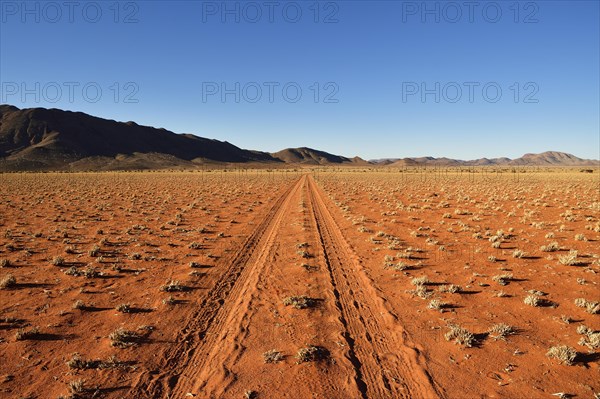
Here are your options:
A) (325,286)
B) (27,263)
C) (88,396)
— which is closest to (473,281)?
(325,286)

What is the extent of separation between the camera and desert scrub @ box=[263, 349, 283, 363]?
608 cm

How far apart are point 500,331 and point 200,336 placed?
21.0 ft

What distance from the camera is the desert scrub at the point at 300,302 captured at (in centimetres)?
833

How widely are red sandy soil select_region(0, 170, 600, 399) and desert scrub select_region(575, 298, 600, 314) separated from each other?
106 millimetres

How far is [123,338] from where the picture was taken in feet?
22.1

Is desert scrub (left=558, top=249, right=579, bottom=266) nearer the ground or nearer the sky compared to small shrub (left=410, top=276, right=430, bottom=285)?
nearer the sky

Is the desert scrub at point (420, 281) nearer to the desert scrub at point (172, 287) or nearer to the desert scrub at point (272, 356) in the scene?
the desert scrub at point (272, 356)

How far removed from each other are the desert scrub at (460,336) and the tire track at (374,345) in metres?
0.96

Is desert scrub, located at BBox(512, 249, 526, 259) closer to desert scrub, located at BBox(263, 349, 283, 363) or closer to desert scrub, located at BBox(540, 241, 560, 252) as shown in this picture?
desert scrub, located at BBox(540, 241, 560, 252)

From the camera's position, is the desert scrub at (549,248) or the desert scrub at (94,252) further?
the desert scrub at (549,248)

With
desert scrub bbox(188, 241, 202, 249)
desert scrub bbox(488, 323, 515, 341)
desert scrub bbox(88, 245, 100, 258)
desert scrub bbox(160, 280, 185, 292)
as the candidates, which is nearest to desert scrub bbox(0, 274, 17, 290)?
desert scrub bbox(88, 245, 100, 258)

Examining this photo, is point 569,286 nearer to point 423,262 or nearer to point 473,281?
point 473,281

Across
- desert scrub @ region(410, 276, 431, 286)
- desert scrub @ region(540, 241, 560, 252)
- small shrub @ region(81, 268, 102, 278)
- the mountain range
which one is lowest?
desert scrub @ region(410, 276, 431, 286)

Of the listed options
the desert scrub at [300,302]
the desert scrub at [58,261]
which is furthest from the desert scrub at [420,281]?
the desert scrub at [58,261]
